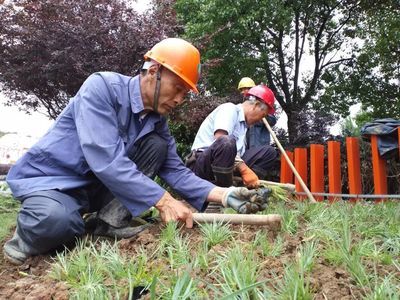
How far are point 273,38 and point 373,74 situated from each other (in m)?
3.17

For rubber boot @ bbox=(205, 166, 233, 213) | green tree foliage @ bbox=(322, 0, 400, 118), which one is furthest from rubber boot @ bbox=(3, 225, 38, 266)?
green tree foliage @ bbox=(322, 0, 400, 118)

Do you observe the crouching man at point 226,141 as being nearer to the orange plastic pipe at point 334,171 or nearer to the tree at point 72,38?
the orange plastic pipe at point 334,171

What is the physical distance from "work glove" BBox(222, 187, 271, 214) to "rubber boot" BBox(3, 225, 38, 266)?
3.41 ft

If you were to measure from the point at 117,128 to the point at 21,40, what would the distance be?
18.2ft

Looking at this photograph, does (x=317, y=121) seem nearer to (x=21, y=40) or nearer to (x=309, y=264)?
(x=21, y=40)

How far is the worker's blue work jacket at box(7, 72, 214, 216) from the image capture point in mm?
2135

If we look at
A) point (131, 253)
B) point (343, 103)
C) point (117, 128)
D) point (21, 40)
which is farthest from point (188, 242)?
point (343, 103)

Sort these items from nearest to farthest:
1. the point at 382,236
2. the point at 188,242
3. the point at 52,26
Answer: the point at 188,242
the point at 382,236
the point at 52,26

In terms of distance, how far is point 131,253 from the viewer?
6.58ft

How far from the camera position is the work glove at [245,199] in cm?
229

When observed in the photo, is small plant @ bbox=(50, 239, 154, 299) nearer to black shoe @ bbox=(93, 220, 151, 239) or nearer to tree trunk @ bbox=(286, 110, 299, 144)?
black shoe @ bbox=(93, 220, 151, 239)

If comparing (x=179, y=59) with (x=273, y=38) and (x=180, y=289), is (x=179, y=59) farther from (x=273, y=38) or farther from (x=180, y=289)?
(x=273, y=38)

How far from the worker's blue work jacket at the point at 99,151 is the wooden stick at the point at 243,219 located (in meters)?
0.26

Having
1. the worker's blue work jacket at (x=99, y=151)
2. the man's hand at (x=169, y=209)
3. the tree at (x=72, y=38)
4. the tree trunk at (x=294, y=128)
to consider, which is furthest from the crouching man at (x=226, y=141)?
the tree trunk at (x=294, y=128)
